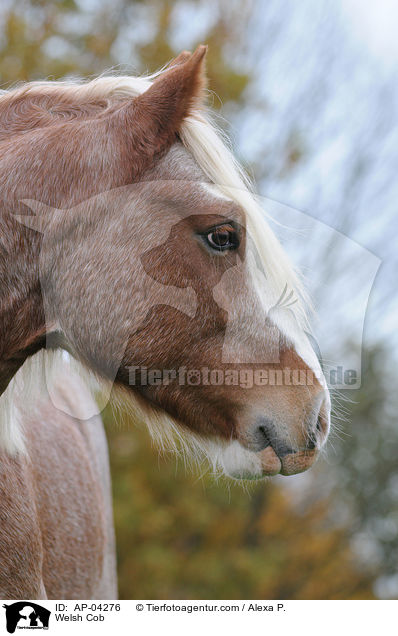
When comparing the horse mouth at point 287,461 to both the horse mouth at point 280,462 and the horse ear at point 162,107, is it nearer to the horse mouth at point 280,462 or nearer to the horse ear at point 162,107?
the horse mouth at point 280,462

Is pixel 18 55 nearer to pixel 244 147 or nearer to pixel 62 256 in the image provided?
pixel 244 147

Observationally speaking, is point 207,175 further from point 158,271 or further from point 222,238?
point 158,271

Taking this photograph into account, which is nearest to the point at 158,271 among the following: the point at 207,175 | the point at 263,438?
the point at 207,175

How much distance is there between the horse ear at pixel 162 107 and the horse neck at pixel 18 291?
46cm

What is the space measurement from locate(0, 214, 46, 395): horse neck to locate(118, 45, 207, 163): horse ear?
0.46m

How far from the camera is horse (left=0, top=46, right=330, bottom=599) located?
6.87 ft

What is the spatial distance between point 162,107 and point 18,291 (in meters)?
0.74

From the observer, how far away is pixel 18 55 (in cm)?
772

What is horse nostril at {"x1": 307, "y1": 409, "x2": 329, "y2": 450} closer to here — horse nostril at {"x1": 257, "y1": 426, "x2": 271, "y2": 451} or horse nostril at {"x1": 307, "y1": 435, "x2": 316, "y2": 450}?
horse nostril at {"x1": 307, "y1": 435, "x2": 316, "y2": 450}

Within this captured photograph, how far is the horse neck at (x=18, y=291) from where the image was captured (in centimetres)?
207

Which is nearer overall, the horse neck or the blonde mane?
the horse neck

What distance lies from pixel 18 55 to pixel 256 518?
939cm

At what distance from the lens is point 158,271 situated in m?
2.14
